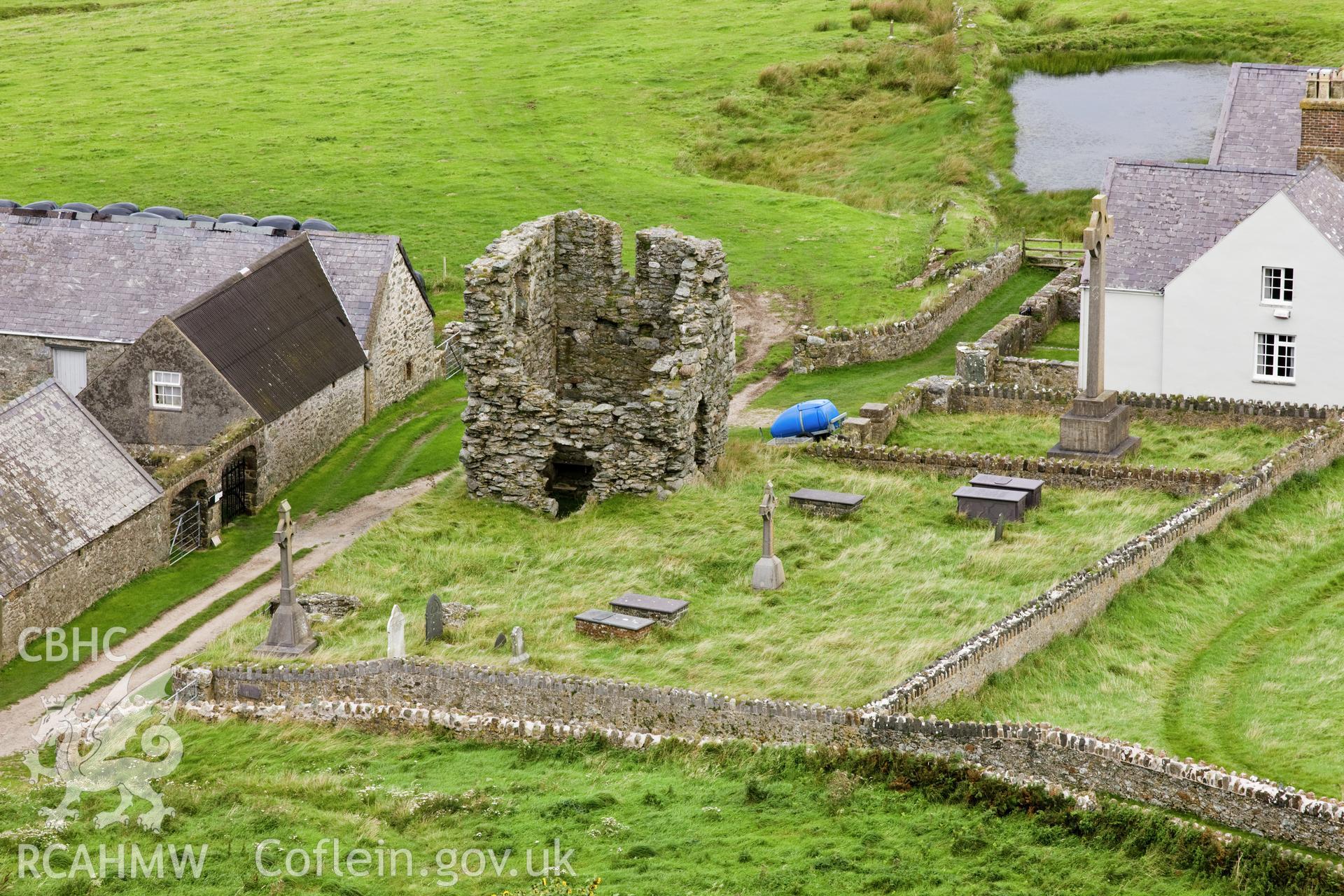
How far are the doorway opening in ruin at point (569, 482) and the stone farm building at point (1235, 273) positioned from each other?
15.0 metres

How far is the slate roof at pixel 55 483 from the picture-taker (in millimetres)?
40781

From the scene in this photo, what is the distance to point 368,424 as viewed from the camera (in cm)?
5506

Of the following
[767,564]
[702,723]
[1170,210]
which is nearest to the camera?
[702,723]

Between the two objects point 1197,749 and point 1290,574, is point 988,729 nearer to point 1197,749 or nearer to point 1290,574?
point 1197,749

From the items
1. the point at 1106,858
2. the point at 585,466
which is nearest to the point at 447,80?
the point at 585,466

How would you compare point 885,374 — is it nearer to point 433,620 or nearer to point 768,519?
point 768,519

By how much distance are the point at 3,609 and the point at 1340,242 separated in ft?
115

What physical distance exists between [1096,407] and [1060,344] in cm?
1243

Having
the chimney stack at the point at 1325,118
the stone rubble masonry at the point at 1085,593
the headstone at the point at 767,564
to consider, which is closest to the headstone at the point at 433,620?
the headstone at the point at 767,564

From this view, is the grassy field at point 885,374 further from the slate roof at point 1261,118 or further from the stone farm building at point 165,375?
the stone farm building at point 165,375

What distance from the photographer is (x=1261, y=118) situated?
58812mm

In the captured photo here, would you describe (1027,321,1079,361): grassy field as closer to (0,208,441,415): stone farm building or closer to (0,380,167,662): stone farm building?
(0,208,441,415): stone farm building

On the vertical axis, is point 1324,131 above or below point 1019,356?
above

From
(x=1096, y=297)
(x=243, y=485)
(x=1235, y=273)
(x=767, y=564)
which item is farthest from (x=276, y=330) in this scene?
(x=1235, y=273)
